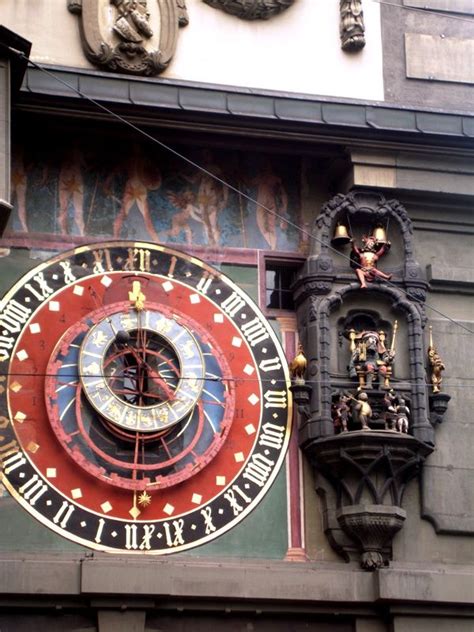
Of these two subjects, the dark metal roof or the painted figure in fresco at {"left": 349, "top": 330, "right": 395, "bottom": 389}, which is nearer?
the dark metal roof

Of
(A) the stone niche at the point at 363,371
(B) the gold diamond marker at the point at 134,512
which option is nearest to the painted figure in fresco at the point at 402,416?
(A) the stone niche at the point at 363,371

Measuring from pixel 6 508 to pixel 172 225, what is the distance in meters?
3.39

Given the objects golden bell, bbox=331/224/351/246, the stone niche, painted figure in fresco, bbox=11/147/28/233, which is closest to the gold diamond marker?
the stone niche

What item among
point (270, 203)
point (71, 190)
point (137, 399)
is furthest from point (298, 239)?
point (137, 399)

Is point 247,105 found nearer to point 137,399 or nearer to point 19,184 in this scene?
point 19,184

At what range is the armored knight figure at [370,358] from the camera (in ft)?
52.9

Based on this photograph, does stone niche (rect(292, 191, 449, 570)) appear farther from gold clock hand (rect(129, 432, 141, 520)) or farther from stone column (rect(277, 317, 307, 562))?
gold clock hand (rect(129, 432, 141, 520))

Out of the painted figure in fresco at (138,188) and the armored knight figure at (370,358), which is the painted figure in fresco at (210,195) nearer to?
the painted figure in fresco at (138,188)

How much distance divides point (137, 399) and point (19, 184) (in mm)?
2461

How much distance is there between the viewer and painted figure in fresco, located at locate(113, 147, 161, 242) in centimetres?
1656

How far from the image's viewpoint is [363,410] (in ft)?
52.1

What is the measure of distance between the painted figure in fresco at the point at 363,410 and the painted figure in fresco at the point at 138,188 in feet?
8.46

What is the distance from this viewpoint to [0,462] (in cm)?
1523

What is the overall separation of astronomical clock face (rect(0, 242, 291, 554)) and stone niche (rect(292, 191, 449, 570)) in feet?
1.70
